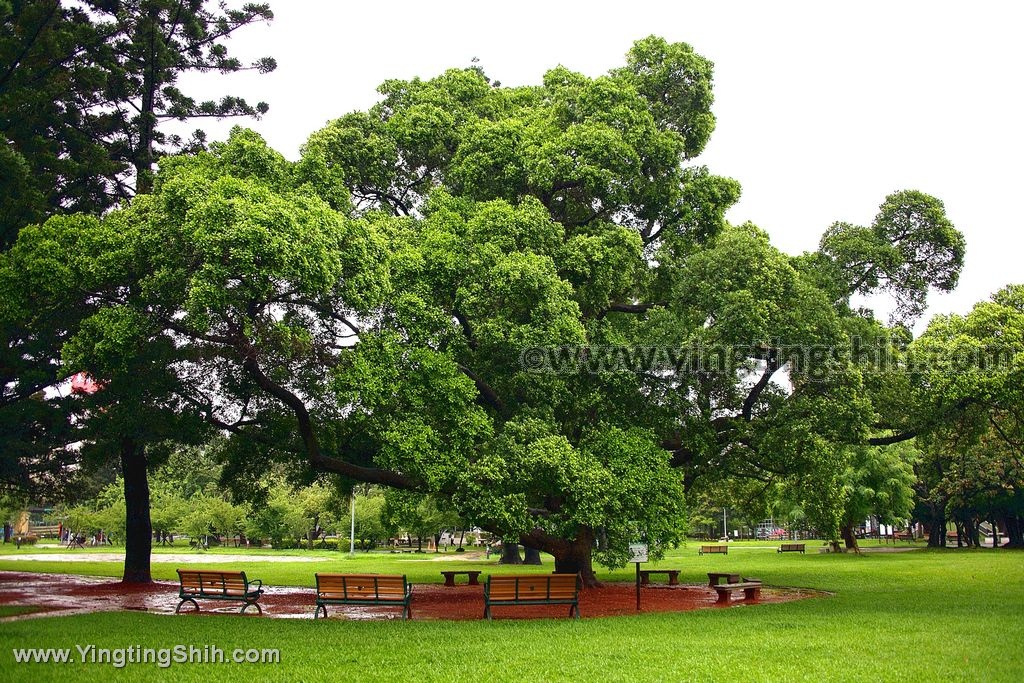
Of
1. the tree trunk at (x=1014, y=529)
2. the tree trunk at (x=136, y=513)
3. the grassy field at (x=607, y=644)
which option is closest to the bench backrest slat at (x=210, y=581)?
the grassy field at (x=607, y=644)

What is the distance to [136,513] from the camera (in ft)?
80.9

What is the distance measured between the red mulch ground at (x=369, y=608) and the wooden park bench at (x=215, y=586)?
0.46 m

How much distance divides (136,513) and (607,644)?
18.1 m

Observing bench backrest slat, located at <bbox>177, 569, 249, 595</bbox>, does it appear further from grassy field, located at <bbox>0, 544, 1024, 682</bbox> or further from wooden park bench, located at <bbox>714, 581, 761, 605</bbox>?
wooden park bench, located at <bbox>714, 581, 761, 605</bbox>

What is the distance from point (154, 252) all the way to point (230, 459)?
9.72m

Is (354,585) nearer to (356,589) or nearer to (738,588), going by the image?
(356,589)

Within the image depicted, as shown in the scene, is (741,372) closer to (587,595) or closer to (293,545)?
(587,595)

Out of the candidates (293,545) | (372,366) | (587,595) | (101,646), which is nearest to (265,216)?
(372,366)

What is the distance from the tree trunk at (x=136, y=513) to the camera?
24078mm

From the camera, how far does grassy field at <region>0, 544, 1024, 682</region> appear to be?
31.9ft

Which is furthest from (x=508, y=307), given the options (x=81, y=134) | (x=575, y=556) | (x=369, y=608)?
(x=81, y=134)

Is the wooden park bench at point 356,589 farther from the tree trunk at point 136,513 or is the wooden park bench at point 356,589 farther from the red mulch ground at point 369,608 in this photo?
the tree trunk at point 136,513

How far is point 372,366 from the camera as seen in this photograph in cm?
1683

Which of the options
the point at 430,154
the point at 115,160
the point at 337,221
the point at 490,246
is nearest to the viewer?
the point at 337,221
